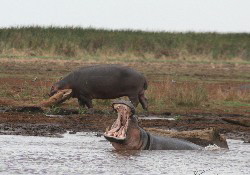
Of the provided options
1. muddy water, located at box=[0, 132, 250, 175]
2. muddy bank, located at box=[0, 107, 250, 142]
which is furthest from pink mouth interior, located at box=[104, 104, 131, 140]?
muddy bank, located at box=[0, 107, 250, 142]

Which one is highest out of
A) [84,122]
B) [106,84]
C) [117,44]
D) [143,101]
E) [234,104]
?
[117,44]

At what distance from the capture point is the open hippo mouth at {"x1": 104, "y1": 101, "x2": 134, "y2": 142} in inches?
448

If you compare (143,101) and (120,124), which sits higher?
(120,124)

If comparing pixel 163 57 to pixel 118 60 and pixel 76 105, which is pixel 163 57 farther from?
pixel 76 105

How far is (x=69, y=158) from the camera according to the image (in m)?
11.5

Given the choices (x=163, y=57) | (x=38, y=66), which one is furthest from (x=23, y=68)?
(x=163, y=57)

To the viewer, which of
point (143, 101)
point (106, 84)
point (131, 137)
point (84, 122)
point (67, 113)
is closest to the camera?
point (131, 137)

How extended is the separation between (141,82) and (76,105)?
2.15 metres

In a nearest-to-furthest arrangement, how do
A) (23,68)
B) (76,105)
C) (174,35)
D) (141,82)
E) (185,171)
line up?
(185,171), (141,82), (76,105), (23,68), (174,35)

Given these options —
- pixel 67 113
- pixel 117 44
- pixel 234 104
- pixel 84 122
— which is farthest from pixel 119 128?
pixel 117 44

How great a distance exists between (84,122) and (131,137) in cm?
464

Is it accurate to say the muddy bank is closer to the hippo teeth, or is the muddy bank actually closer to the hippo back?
the hippo back

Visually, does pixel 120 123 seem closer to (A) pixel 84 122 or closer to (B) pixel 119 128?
(B) pixel 119 128

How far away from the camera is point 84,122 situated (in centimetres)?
1655
